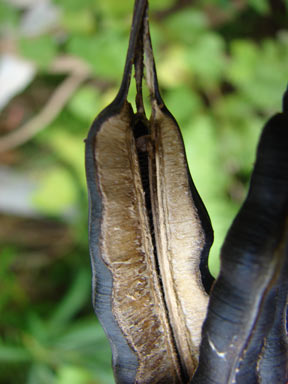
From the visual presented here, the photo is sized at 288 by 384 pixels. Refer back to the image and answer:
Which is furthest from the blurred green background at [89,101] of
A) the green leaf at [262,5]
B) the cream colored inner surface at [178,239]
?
the cream colored inner surface at [178,239]

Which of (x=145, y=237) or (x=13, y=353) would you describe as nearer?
(x=145, y=237)

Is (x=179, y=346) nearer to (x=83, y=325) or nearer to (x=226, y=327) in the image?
(x=226, y=327)

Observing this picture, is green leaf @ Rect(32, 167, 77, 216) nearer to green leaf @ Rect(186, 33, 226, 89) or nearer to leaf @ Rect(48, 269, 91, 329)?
leaf @ Rect(48, 269, 91, 329)

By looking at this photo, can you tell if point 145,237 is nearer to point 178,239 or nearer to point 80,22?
point 178,239

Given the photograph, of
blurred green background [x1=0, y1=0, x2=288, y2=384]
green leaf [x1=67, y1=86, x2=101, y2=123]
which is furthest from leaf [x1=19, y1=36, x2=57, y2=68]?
green leaf [x1=67, y1=86, x2=101, y2=123]

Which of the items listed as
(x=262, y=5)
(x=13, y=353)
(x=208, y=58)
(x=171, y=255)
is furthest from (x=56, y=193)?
(x=171, y=255)

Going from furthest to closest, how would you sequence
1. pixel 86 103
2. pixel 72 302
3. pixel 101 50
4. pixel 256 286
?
pixel 72 302 < pixel 86 103 < pixel 101 50 < pixel 256 286
